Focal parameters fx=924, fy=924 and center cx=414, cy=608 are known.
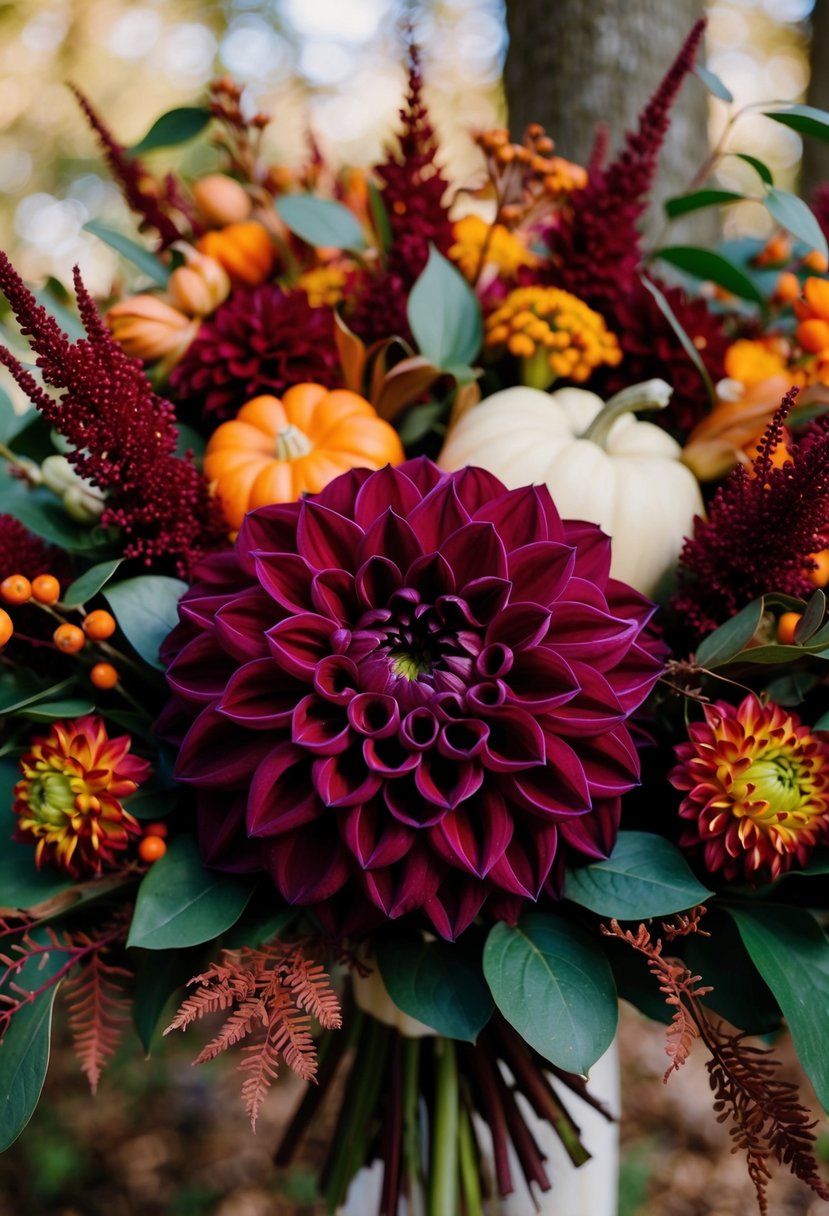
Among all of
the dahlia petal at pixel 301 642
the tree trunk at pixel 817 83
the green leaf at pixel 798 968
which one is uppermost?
the tree trunk at pixel 817 83

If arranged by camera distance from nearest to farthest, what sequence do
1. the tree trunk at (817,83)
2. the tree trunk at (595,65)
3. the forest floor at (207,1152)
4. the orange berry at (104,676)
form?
the orange berry at (104,676) < the tree trunk at (595,65) < the forest floor at (207,1152) < the tree trunk at (817,83)

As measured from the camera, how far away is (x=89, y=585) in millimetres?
549

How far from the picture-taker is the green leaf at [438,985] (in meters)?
0.50

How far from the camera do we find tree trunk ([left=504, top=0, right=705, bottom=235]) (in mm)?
1017

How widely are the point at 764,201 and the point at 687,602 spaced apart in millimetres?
336

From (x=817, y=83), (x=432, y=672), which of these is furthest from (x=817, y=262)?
(x=817, y=83)

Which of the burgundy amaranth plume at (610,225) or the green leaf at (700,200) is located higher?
the green leaf at (700,200)

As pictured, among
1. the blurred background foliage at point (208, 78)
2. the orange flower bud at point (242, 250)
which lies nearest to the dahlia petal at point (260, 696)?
the orange flower bud at point (242, 250)

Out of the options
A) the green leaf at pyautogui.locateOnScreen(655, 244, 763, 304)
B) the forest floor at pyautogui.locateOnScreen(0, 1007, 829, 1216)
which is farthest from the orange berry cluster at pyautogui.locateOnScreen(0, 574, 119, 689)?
the forest floor at pyautogui.locateOnScreen(0, 1007, 829, 1216)

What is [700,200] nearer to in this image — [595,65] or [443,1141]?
[595,65]

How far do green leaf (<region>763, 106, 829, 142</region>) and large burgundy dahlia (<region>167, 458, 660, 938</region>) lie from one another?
15.9 inches

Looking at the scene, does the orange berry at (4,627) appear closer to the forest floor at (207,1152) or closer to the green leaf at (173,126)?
the green leaf at (173,126)

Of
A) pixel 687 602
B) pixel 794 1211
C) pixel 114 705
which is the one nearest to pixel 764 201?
pixel 687 602

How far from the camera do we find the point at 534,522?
49cm
